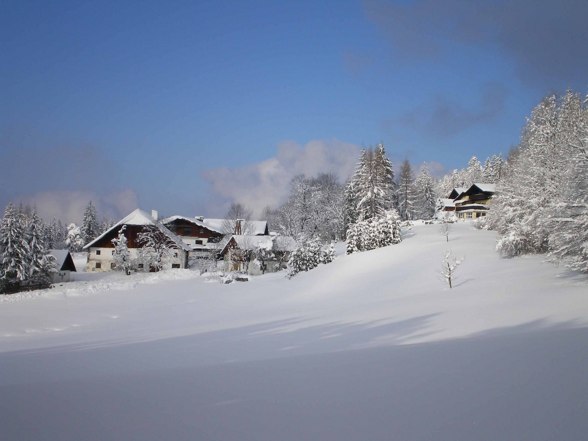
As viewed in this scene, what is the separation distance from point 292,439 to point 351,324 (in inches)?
413

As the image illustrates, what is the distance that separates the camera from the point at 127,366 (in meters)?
8.55

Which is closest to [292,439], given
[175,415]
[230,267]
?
[175,415]

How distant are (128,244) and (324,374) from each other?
47.6m

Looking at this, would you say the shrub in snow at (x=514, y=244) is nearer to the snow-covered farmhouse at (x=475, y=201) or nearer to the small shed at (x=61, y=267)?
the small shed at (x=61, y=267)

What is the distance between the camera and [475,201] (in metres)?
73.4

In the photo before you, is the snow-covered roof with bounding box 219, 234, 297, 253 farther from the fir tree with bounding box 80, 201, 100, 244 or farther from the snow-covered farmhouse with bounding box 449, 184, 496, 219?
the fir tree with bounding box 80, 201, 100, 244

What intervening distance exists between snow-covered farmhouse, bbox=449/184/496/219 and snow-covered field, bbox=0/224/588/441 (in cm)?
5544

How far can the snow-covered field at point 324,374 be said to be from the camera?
4.30 meters

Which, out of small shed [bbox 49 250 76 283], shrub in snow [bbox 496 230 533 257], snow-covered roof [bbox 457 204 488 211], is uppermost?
snow-covered roof [bbox 457 204 488 211]

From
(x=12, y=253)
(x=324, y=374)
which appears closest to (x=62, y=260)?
(x=12, y=253)

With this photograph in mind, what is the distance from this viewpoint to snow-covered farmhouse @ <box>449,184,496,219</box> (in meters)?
70.9

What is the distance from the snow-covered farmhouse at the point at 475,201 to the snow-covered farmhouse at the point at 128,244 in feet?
182

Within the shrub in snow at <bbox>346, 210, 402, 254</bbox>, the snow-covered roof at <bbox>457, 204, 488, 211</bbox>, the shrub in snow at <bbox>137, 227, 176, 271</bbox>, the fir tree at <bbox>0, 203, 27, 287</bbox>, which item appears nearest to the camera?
the fir tree at <bbox>0, 203, 27, 287</bbox>

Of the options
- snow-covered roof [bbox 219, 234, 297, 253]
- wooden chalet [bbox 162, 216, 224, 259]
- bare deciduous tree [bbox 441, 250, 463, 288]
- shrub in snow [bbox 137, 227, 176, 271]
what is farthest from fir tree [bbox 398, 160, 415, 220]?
shrub in snow [bbox 137, 227, 176, 271]
